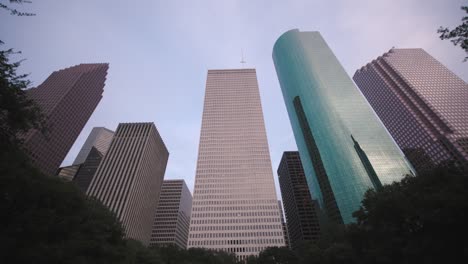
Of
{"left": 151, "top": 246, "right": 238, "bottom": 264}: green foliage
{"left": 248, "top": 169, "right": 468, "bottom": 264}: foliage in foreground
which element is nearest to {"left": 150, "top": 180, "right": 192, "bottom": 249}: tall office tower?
{"left": 151, "top": 246, "right": 238, "bottom": 264}: green foliage

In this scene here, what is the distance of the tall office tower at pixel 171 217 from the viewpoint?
159 meters

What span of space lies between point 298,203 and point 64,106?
528 feet

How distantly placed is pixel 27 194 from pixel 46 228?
359 cm

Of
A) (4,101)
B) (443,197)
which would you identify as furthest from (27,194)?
(443,197)

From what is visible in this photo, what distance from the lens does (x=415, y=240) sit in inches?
779

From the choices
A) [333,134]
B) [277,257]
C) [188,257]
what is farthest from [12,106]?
[333,134]

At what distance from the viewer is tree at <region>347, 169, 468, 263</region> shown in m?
16.8

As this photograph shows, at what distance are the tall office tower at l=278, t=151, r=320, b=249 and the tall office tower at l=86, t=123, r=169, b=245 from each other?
3782 inches

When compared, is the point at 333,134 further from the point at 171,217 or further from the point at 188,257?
the point at 171,217

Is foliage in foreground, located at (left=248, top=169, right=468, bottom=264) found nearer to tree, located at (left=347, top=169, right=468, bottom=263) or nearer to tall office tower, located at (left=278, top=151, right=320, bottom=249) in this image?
tree, located at (left=347, top=169, right=468, bottom=263)

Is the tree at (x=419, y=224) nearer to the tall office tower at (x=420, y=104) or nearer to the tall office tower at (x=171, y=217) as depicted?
the tall office tower at (x=420, y=104)

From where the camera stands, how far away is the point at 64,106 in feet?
375

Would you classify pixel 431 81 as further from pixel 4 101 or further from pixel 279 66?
pixel 4 101

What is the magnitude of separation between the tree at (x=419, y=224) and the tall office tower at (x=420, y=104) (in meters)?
113
